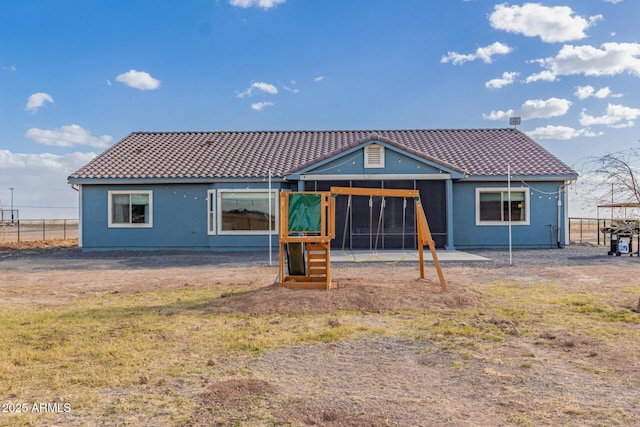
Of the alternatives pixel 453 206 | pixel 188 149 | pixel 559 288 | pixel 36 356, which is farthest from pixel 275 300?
pixel 188 149

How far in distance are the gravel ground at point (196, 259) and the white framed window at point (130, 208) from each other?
122 cm

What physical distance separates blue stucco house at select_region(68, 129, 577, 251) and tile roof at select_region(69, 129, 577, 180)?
106 mm

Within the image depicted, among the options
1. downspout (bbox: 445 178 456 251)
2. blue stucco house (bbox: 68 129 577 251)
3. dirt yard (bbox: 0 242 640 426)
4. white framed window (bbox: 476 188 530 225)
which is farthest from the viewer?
white framed window (bbox: 476 188 530 225)

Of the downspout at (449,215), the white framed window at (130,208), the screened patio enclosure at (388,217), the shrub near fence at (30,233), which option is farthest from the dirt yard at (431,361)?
the shrub near fence at (30,233)

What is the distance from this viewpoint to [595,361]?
16.7ft

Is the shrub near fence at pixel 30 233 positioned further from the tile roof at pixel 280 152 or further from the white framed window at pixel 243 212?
the white framed window at pixel 243 212

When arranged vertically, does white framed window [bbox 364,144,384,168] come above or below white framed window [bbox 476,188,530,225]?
above

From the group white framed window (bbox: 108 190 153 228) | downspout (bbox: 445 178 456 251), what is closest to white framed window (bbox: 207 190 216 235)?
white framed window (bbox: 108 190 153 228)

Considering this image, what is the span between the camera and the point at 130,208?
1866 centimetres

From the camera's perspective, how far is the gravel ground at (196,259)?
45.8ft

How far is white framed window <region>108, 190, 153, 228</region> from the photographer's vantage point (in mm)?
18547

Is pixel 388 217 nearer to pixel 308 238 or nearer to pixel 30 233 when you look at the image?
pixel 308 238

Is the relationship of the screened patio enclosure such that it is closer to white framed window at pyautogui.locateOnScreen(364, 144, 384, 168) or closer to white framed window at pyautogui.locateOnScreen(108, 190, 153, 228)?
white framed window at pyautogui.locateOnScreen(364, 144, 384, 168)

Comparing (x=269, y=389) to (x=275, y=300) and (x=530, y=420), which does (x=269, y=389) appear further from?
(x=275, y=300)
